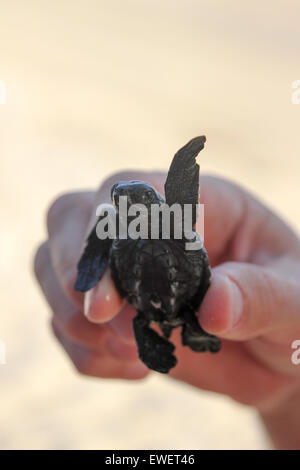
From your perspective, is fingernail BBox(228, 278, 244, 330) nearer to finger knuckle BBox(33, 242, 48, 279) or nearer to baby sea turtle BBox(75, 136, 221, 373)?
baby sea turtle BBox(75, 136, 221, 373)

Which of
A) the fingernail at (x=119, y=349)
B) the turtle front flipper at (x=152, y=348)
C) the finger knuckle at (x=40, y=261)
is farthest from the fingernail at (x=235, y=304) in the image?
the finger knuckle at (x=40, y=261)

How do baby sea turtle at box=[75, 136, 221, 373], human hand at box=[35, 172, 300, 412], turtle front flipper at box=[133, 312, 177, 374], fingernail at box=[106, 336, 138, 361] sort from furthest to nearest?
fingernail at box=[106, 336, 138, 361]
human hand at box=[35, 172, 300, 412]
turtle front flipper at box=[133, 312, 177, 374]
baby sea turtle at box=[75, 136, 221, 373]

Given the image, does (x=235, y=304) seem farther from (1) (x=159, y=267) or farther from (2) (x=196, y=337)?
Answer: (1) (x=159, y=267)

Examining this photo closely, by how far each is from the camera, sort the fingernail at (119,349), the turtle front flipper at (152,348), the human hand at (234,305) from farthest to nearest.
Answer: the fingernail at (119,349)
the human hand at (234,305)
the turtle front flipper at (152,348)

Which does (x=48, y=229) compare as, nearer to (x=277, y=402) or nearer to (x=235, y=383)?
(x=235, y=383)

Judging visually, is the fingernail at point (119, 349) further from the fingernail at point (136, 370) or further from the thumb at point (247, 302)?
the thumb at point (247, 302)

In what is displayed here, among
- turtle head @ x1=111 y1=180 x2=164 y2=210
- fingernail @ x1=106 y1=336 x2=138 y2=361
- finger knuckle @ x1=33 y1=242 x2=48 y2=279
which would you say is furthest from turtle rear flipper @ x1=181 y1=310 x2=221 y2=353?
finger knuckle @ x1=33 y1=242 x2=48 y2=279

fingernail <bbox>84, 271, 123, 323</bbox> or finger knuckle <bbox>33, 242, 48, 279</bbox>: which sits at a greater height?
fingernail <bbox>84, 271, 123, 323</bbox>
